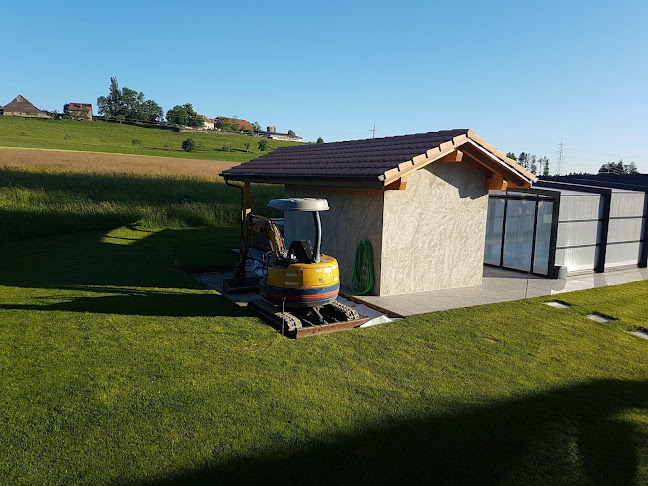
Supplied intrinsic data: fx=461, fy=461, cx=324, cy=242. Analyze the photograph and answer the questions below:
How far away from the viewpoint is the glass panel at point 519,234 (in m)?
13.8

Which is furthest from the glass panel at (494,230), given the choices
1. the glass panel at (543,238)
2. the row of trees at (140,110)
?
the row of trees at (140,110)

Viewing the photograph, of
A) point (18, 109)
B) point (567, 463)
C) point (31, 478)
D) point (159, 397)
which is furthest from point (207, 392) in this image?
point (18, 109)

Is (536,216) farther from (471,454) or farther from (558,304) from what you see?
(471,454)

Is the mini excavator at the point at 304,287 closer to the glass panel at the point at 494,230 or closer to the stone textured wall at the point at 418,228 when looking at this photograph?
the stone textured wall at the point at 418,228

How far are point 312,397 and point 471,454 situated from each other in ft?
6.37

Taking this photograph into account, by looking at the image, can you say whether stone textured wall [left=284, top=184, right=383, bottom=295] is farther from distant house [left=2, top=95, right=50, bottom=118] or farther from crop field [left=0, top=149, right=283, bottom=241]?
distant house [left=2, top=95, right=50, bottom=118]

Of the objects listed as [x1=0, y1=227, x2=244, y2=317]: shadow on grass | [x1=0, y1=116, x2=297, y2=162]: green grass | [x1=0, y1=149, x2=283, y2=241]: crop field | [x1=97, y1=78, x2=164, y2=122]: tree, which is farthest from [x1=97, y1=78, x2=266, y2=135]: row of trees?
[x1=0, y1=227, x2=244, y2=317]: shadow on grass

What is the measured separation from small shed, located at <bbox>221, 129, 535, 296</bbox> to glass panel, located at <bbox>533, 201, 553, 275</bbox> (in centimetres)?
181

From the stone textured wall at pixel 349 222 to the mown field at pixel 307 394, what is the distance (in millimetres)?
2449

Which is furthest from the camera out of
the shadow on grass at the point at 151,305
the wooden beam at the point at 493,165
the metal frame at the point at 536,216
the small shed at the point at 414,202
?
the metal frame at the point at 536,216

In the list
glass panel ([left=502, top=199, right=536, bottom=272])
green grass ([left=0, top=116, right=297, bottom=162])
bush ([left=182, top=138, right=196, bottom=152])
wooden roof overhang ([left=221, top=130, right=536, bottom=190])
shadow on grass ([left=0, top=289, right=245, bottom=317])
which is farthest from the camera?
bush ([left=182, top=138, right=196, bottom=152])

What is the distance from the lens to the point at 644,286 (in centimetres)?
1267

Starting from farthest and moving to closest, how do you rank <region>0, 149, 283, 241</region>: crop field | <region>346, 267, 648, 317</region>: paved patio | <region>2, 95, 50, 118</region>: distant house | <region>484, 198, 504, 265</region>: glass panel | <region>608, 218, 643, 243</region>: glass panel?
<region>2, 95, 50, 118</region>: distant house → <region>0, 149, 283, 241</region>: crop field → <region>608, 218, 643, 243</region>: glass panel → <region>484, 198, 504, 265</region>: glass panel → <region>346, 267, 648, 317</region>: paved patio

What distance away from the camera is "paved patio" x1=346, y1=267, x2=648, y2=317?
10055 millimetres
